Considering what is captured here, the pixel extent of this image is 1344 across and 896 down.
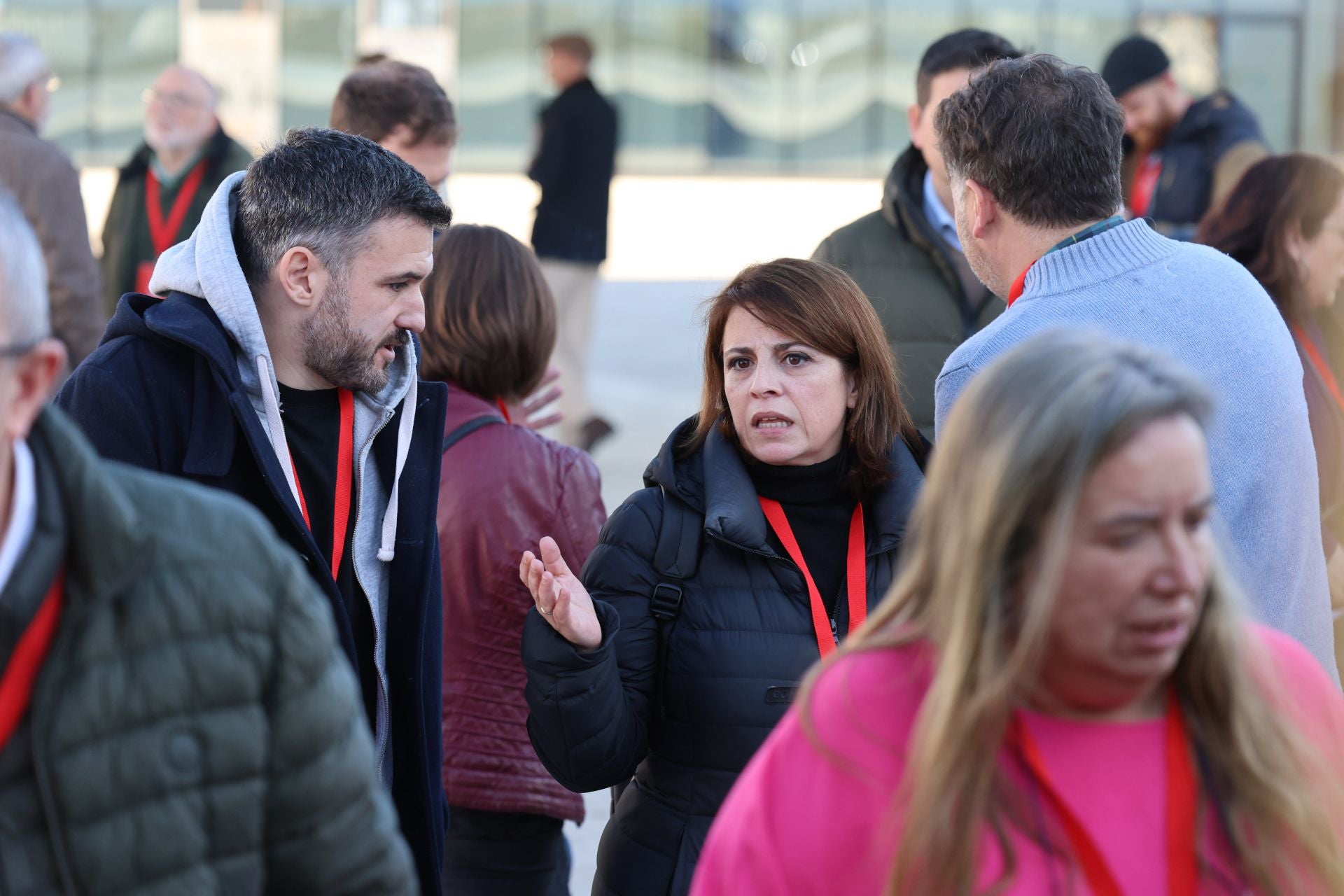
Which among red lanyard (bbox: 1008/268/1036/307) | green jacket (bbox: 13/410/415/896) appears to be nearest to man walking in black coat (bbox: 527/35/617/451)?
red lanyard (bbox: 1008/268/1036/307)

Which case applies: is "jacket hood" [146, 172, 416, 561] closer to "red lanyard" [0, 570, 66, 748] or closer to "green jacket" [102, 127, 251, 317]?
"red lanyard" [0, 570, 66, 748]

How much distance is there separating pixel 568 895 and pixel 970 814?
2438 millimetres

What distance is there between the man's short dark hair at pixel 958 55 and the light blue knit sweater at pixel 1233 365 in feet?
6.23

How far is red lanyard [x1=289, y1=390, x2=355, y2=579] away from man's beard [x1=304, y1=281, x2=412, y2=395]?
7cm

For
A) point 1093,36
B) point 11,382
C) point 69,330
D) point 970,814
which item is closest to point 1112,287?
point 970,814

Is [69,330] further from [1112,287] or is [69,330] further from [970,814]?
[970,814]

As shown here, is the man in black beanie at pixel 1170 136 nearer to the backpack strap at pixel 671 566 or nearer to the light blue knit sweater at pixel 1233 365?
the light blue knit sweater at pixel 1233 365

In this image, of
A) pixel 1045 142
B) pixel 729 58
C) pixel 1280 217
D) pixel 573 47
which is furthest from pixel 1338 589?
pixel 729 58

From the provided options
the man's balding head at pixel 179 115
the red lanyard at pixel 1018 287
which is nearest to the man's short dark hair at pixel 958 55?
the red lanyard at pixel 1018 287

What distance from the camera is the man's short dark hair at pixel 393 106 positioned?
16.6 ft

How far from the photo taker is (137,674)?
5.69ft

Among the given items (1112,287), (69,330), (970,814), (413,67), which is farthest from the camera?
(69,330)

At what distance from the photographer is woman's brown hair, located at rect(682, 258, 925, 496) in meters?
3.26

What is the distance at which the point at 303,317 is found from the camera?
3.04 m
